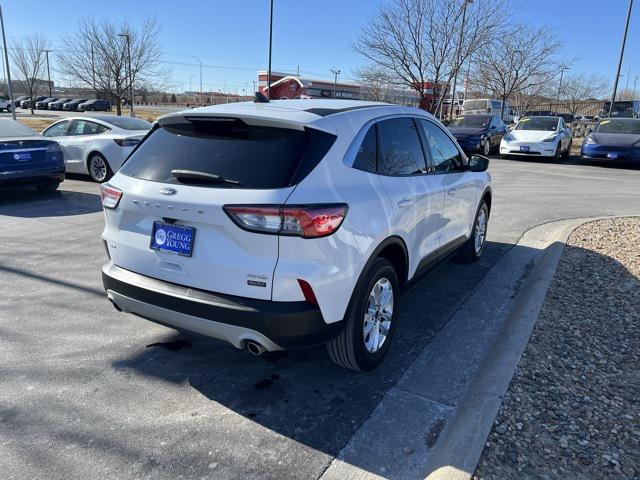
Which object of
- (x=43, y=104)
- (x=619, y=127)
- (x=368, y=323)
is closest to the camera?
(x=368, y=323)

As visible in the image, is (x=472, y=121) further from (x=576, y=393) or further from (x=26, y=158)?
(x=576, y=393)

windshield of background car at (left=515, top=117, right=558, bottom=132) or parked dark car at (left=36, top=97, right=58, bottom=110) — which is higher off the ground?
windshield of background car at (left=515, top=117, right=558, bottom=132)

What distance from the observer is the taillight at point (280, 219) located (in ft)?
8.91

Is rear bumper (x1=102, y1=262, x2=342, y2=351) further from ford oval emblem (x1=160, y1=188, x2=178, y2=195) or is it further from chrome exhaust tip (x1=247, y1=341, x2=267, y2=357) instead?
ford oval emblem (x1=160, y1=188, x2=178, y2=195)

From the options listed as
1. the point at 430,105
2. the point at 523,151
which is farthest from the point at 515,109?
the point at 523,151

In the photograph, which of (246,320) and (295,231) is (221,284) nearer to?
(246,320)

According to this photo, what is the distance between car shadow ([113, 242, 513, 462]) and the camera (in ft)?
9.81

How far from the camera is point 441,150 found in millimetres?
4785

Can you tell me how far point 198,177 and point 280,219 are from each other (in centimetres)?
61

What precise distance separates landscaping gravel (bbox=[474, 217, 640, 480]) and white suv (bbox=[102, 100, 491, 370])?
1.04m

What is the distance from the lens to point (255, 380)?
11.3 ft

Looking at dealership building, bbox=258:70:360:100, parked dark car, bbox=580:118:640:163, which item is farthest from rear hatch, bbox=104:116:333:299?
dealership building, bbox=258:70:360:100

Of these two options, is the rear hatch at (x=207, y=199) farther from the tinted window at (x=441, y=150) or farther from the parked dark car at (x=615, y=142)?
the parked dark car at (x=615, y=142)

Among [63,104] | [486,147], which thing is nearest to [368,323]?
[486,147]
